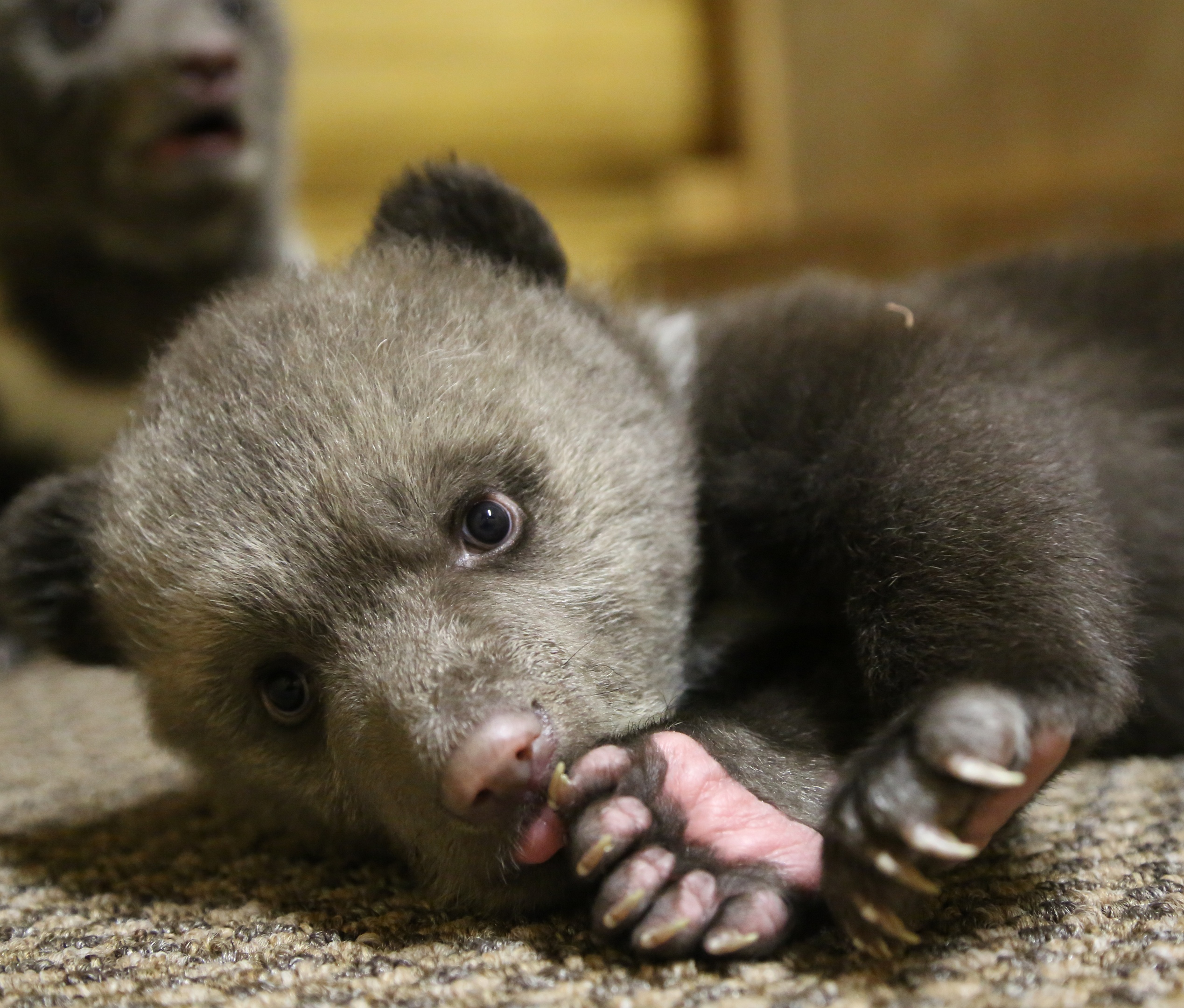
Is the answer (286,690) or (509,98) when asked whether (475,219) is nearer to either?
(286,690)

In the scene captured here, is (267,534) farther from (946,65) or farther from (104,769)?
(946,65)

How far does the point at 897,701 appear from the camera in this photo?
161 centimetres

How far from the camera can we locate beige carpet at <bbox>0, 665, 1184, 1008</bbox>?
1308mm

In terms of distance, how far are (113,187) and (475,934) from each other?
10.1 feet

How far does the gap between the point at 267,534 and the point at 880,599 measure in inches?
35.2

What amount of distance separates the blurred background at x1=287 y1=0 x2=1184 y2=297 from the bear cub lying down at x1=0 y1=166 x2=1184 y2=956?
2849mm

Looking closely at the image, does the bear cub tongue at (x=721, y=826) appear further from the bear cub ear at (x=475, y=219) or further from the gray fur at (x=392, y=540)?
the bear cub ear at (x=475, y=219)

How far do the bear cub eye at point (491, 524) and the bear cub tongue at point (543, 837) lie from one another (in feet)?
1.46

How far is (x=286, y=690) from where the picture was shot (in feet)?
6.07

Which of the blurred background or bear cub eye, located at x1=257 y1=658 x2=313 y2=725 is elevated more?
the blurred background

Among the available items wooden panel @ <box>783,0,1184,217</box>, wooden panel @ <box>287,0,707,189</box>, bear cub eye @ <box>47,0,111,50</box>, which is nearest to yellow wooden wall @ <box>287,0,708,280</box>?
wooden panel @ <box>287,0,707,189</box>

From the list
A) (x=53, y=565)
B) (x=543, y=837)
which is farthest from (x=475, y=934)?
(x=53, y=565)

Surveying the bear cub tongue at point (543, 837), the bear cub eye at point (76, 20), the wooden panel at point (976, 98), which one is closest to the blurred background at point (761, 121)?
the wooden panel at point (976, 98)

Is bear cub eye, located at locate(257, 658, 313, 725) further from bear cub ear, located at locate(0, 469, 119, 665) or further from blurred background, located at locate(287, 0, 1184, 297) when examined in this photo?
blurred background, located at locate(287, 0, 1184, 297)
